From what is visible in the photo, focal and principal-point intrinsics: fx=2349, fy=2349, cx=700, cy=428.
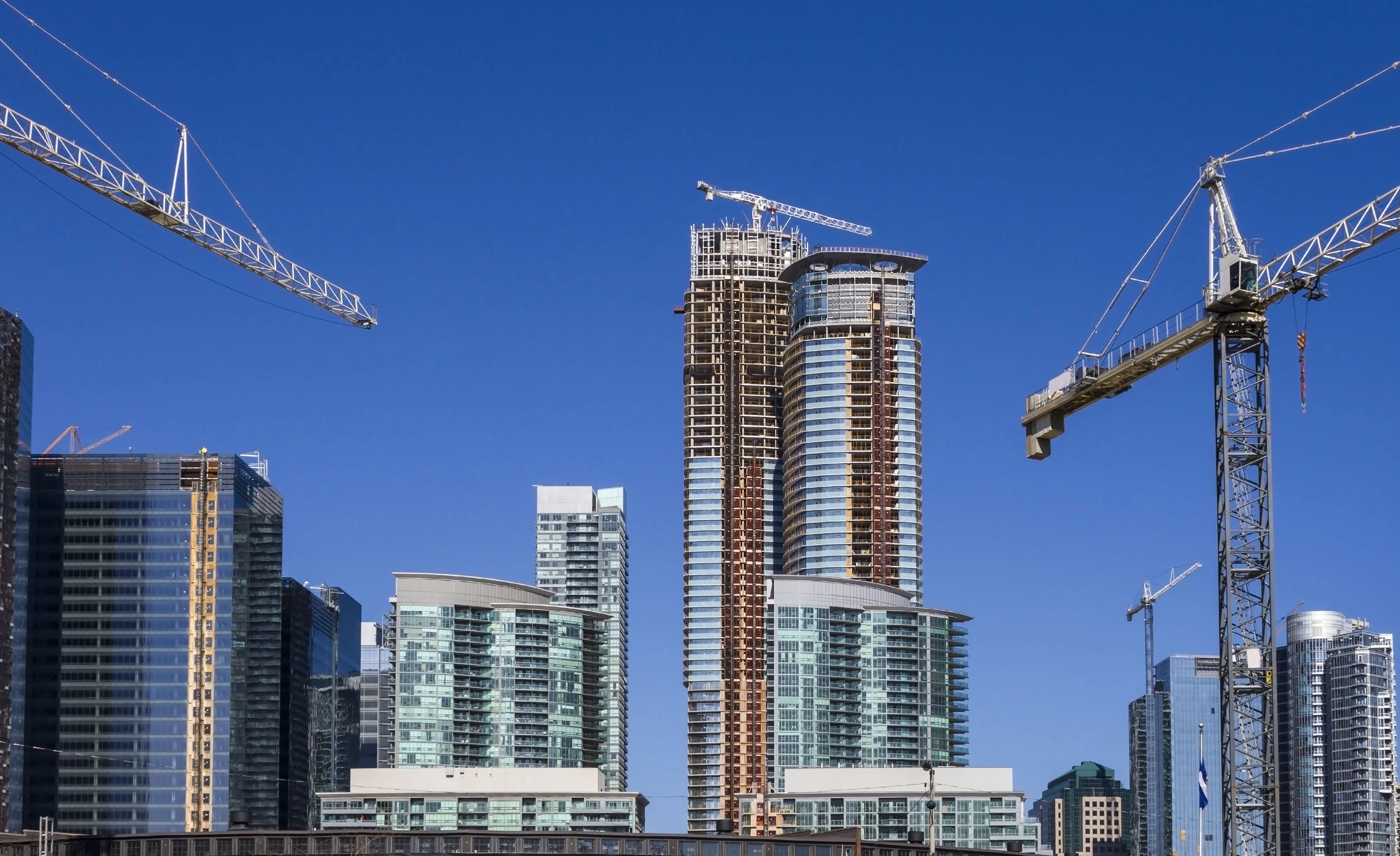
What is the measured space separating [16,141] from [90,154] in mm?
6846

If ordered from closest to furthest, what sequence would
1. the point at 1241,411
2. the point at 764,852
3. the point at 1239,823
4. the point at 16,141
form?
the point at 1239,823 < the point at 1241,411 < the point at 764,852 < the point at 16,141

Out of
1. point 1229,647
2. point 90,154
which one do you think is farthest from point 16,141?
point 1229,647

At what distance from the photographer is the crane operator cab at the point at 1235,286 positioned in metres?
151

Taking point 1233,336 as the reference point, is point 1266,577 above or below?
below

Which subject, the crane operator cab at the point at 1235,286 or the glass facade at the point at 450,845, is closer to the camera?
the crane operator cab at the point at 1235,286

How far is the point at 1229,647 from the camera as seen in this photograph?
145250 mm

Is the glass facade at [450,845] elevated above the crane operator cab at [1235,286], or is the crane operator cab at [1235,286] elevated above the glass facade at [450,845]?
the crane operator cab at [1235,286]

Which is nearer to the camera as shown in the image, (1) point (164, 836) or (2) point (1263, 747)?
(2) point (1263, 747)

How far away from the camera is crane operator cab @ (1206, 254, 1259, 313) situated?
151000 millimetres

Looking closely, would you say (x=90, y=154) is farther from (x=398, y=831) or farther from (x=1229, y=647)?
(x=1229, y=647)

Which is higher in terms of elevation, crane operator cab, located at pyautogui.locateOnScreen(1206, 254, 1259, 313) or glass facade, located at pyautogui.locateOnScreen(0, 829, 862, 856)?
crane operator cab, located at pyautogui.locateOnScreen(1206, 254, 1259, 313)

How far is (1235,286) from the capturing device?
151375mm

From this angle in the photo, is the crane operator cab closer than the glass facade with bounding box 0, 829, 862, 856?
Yes

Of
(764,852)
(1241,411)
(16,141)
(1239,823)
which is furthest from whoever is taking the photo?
(16,141)
